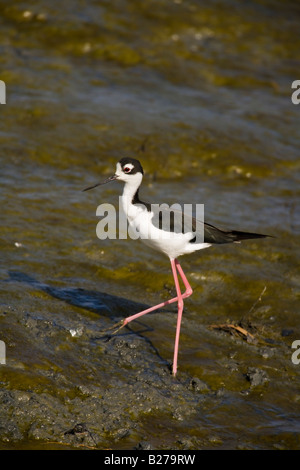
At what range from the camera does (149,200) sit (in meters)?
8.77

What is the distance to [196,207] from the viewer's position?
8695 millimetres

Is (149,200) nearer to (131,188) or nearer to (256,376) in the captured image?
(131,188)

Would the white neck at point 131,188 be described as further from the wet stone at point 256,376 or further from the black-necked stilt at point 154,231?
the wet stone at point 256,376

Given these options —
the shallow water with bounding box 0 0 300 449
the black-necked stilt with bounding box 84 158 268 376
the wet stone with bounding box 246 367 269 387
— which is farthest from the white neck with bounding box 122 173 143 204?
the wet stone with bounding box 246 367 269 387

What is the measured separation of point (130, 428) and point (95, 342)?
1105mm

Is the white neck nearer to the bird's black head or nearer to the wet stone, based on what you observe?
the bird's black head

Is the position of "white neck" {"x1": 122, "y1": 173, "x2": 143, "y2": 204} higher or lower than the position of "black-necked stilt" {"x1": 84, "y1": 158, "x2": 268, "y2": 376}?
Answer: higher

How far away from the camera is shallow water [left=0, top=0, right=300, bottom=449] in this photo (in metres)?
5.04

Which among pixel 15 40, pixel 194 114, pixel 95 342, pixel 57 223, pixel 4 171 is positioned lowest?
pixel 95 342

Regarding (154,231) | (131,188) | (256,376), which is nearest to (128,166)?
(131,188)

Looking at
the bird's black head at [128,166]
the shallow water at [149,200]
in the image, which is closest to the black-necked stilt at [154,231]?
the bird's black head at [128,166]

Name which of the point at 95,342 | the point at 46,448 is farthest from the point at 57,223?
the point at 46,448

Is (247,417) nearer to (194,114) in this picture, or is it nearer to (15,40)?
(194,114)

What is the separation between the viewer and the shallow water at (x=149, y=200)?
5.04 metres
